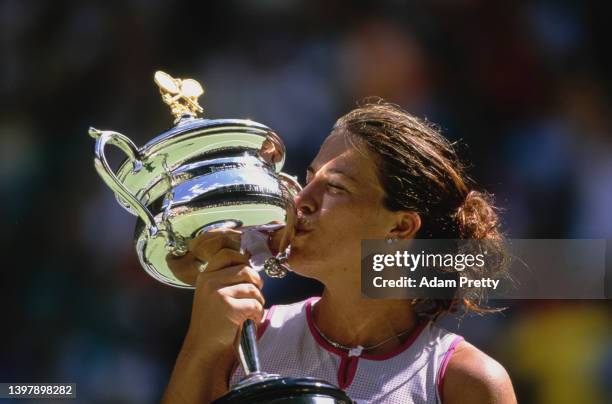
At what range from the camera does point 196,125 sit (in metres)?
1.32

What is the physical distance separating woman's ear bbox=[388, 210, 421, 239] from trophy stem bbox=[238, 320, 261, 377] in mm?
300

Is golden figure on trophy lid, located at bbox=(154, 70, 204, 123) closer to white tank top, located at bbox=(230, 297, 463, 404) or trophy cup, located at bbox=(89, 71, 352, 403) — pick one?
trophy cup, located at bbox=(89, 71, 352, 403)

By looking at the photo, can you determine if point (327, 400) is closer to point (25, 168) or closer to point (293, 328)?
point (293, 328)

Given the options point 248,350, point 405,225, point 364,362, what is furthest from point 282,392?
point 405,225

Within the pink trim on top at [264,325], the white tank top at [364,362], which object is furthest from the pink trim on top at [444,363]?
the pink trim on top at [264,325]

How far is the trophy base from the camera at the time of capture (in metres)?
1.13

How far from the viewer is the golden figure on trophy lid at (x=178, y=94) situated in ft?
4.64

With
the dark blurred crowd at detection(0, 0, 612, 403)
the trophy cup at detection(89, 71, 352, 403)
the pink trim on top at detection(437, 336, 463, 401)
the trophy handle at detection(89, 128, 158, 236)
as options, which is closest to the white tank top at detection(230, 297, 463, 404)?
the pink trim on top at detection(437, 336, 463, 401)

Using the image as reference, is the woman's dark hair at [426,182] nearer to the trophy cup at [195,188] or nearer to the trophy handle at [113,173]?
the trophy cup at [195,188]

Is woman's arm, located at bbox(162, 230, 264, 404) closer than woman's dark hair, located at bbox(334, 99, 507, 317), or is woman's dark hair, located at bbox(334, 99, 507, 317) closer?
woman's arm, located at bbox(162, 230, 264, 404)

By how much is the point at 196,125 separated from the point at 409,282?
16.5 inches

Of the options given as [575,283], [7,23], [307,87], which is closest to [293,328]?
[575,283]

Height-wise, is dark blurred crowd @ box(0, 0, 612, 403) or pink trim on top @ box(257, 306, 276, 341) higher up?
dark blurred crowd @ box(0, 0, 612, 403)

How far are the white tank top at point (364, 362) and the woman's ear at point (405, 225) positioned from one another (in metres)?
0.14
